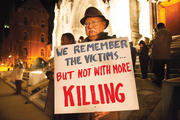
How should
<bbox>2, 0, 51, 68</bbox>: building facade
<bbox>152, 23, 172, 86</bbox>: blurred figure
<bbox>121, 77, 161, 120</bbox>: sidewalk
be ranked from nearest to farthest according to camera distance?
<bbox>121, 77, 161, 120</bbox>: sidewalk
<bbox>152, 23, 172, 86</bbox>: blurred figure
<bbox>2, 0, 51, 68</bbox>: building facade

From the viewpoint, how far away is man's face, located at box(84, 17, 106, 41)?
2307mm

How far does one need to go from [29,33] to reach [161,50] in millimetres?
34507

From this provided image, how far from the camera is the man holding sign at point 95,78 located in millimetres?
1769

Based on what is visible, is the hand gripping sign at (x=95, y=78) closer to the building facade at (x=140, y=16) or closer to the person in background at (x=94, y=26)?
the person in background at (x=94, y=26)

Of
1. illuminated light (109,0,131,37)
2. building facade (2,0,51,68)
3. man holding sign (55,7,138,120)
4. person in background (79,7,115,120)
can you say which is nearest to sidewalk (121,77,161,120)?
man holding sign (55,7,138,120)

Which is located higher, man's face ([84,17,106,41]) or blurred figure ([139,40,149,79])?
man's face ([84,17,106,41])

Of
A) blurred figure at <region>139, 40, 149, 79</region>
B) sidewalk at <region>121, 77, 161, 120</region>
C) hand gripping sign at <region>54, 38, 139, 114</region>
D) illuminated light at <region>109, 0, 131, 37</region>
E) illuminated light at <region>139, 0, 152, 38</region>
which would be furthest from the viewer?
illuminated light at <region>109, 0, 131, 37</region>

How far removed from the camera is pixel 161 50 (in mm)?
4000

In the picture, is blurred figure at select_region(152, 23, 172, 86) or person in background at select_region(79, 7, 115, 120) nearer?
person in background at select_region(79, 7, 115, 120)

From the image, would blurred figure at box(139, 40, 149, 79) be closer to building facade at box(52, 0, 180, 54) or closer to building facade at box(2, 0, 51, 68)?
building facade at box(52, 0, 180, 54)

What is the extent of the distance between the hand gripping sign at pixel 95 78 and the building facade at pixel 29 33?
3328 cm

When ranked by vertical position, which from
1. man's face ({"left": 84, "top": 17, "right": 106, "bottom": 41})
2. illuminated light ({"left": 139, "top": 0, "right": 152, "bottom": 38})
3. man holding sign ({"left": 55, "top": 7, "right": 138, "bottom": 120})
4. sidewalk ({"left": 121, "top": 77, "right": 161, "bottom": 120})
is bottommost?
sidewalk ({"left": 121, "top": 77, "right": 161, "bottom": 120})

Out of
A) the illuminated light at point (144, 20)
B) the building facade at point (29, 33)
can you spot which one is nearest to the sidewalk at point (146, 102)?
the illuminated light at point (144, 20)

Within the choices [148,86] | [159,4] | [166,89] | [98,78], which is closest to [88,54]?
[98,78]
